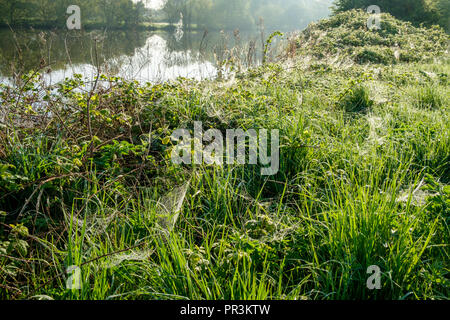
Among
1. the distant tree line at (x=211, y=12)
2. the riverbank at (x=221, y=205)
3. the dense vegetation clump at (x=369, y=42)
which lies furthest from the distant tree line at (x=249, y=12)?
the riverbank at (x=221, y=205)

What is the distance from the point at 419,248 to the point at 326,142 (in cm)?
129

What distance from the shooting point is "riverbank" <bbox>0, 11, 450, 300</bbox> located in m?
1.37

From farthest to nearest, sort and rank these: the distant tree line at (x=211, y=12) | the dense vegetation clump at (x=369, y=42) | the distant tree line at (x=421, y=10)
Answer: the distant tree line at (x=211, y=12)
the distant tree line at (x=421, y=10)
the dense vegetation clump at (x=369, y=42)

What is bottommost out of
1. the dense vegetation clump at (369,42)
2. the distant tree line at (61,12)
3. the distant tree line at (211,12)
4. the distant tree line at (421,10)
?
the dense vegetation clump at (369,42)

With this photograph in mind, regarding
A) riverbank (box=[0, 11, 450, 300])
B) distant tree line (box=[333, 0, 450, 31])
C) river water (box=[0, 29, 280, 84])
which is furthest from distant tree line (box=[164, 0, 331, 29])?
riverbank (box=[0, 11, 450, 300])

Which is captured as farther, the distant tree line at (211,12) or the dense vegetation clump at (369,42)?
the distant tree line at (211,12)

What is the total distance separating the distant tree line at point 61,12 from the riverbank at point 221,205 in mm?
14115

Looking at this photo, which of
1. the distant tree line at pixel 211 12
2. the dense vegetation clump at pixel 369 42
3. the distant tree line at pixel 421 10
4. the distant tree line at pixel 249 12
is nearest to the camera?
the dense vegetation clump at pixel 369 42

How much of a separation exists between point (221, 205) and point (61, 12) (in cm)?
2291

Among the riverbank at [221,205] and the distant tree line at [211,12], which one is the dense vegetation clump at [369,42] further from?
the distant tree line at [211,12]

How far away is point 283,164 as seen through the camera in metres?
2.40

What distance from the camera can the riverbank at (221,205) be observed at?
4.50 ft
